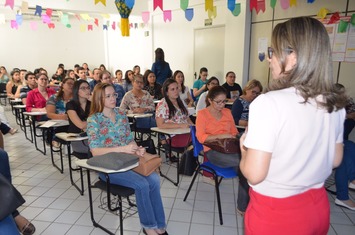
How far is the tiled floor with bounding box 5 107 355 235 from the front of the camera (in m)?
2.32

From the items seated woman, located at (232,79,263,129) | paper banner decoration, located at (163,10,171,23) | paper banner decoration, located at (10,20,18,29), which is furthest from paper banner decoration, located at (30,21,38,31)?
seated woman, located at (232,79,263,129)

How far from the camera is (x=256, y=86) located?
11.6 feet

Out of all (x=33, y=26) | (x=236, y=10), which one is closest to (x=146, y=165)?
(x=236, y=10)

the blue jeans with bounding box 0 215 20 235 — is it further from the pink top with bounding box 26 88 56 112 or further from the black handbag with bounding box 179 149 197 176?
the pink top with bounding box 26 88 56 112

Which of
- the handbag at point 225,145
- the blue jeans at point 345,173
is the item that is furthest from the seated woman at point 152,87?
the blue jeans at point 345,173

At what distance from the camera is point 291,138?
89 centimetres

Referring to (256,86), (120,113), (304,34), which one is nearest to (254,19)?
(256,86)

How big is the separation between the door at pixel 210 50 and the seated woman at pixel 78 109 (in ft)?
13.2

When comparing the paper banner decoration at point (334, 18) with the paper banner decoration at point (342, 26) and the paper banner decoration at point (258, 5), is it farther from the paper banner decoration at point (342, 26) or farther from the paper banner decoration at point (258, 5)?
the paper banner decoration at point (258, 5)

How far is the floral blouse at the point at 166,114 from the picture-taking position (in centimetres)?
342

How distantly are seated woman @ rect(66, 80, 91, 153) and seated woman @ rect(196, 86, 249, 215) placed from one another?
1.40m

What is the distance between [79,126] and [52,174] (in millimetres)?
873

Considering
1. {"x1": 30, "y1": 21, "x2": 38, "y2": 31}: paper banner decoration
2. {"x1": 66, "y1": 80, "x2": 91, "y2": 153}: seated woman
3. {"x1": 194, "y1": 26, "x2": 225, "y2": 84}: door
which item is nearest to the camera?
{"x1": 66, "y1": 80, "x2": 91, "y2": 153}: seated woman

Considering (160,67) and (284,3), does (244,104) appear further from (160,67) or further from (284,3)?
(160,67)
